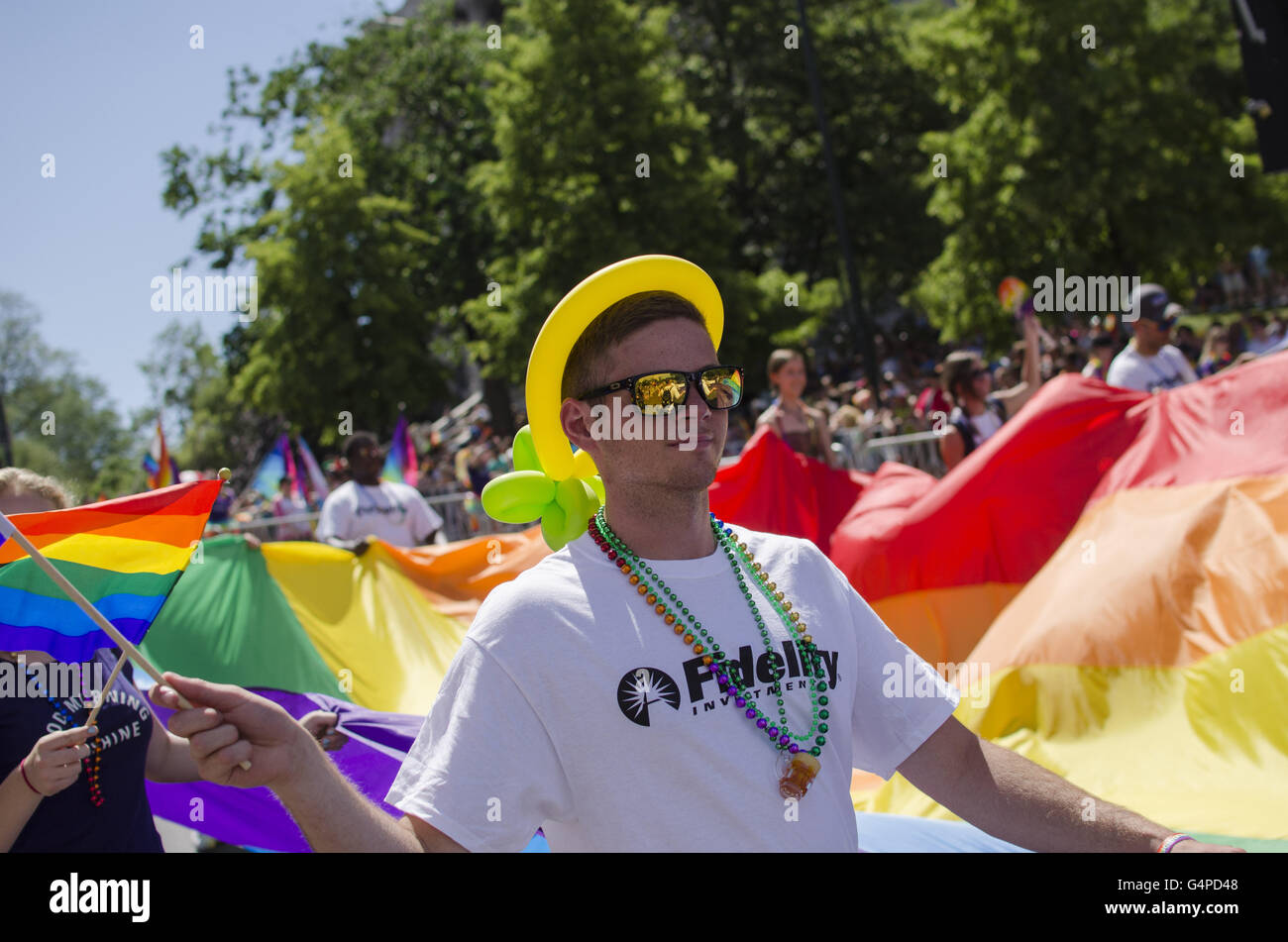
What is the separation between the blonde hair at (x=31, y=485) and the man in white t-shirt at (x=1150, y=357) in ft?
20.4

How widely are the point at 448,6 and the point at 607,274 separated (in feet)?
108

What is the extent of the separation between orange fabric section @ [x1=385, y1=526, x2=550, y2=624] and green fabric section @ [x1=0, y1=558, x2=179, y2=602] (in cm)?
466

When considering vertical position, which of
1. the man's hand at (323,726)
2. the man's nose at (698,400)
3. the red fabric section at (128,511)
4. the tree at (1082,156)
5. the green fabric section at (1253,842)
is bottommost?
the green fabric section at (1253,842)

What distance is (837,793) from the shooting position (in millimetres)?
1942

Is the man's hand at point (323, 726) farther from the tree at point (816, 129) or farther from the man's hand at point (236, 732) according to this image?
the tree at point (816, 129)

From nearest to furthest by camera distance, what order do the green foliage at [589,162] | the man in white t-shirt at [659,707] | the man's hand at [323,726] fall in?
1. the man in white t-shirt at [659,707]
2. the man's hand at [323,726]
3. the green foliage at [589,162]

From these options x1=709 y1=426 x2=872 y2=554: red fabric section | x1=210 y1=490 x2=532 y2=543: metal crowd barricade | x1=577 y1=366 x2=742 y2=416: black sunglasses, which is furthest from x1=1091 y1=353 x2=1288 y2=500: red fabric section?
x1=210 y1=490 x2=532 y2=543: metal crowd barricade

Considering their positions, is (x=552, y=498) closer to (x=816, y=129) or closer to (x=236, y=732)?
(x=236, y=732)

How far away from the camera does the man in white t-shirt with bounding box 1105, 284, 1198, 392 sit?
23.6 feet

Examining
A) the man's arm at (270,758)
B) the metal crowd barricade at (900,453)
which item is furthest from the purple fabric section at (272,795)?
the metal crowd barricade at (900,453)

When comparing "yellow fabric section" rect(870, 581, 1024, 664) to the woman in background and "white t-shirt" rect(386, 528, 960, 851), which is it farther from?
"white t-shirt" rect(386, 528, 960, 851)

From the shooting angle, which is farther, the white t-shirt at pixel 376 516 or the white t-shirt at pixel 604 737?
the white t-shirt at pixel 376 516

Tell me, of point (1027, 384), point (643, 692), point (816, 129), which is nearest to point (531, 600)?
point (643, 692)

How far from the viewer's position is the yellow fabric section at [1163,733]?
158 inches
